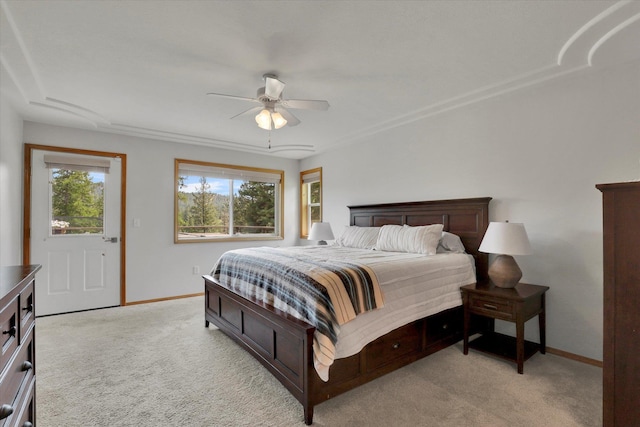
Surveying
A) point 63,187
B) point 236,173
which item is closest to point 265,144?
point 236,173

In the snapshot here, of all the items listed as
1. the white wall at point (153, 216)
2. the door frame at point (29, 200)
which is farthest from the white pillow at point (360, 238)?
the door frame at point (29, 200)

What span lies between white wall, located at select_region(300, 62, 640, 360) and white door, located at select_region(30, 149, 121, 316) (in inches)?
174

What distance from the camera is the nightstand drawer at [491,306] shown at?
2.47 m

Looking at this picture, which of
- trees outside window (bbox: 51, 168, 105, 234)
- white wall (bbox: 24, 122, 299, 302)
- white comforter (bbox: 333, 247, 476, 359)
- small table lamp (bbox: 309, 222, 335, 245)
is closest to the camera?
white comforter (bbox: 333, 247, 476, 359)

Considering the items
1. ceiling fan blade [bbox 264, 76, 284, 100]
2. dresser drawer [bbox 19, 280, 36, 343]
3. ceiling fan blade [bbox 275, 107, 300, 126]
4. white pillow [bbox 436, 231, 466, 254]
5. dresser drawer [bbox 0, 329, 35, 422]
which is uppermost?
ceiling fan blade [bbox 264, 76, 284, 100]

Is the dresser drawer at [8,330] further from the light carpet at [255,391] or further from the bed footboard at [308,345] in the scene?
the bed footboard at [308,345]

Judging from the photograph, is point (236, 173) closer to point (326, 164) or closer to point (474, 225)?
point (326, 164)

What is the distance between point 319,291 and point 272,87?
1.70 m

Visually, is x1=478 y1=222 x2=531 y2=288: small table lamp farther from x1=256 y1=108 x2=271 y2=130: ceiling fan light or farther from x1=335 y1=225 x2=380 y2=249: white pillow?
x1=256 y1=108 x2=271 y2=130: ceiling fan light

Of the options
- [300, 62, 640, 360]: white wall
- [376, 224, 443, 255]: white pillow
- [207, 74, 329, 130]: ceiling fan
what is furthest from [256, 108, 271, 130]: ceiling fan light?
[300, 62, 640, 360]: white wall

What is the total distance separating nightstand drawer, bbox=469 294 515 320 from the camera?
2471mm

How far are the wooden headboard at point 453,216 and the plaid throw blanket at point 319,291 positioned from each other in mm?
1611

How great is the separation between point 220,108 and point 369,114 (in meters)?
1.76

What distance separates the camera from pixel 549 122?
2.81 meters
